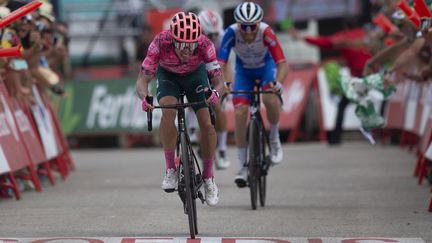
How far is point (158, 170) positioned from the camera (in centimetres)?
1703

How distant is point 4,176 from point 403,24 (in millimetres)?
5680

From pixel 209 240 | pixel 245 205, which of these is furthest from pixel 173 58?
pixel 245 205

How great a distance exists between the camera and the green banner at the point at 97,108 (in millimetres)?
22641

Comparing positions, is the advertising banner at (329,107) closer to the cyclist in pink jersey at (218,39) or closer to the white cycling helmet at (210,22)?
the cyclist in pink jersey at (218,39)

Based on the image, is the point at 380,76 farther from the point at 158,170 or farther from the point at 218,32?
the point at 158,170

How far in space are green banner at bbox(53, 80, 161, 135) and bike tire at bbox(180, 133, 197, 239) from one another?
1274cm

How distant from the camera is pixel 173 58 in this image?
10.2m

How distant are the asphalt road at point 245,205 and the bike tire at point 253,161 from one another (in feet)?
0.67

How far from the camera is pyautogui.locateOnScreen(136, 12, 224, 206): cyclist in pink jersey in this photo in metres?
10.0

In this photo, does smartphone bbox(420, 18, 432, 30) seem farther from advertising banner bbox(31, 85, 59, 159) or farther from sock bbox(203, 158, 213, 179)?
advertising banner bbox(31, 85, 59, 159)

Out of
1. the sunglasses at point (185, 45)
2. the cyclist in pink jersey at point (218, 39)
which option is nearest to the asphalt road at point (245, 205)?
the cyclist in pink jersey at point (218, 39)

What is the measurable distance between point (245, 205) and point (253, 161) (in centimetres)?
63

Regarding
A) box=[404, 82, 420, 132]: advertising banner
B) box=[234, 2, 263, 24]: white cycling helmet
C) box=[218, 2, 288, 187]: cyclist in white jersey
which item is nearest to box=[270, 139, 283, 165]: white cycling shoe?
box=[218, 2, 288, 187]: cyclist in white jersey

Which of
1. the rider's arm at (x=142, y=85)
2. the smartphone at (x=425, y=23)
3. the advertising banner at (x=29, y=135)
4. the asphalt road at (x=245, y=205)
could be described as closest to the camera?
the rider's arm at (x=142, y=85)
